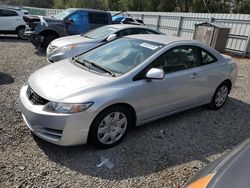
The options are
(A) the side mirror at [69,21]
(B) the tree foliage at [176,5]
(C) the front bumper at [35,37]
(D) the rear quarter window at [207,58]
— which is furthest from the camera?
(B) the tree foliage at [176,5]

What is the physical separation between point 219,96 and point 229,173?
3453mm

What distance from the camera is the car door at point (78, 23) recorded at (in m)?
10.5

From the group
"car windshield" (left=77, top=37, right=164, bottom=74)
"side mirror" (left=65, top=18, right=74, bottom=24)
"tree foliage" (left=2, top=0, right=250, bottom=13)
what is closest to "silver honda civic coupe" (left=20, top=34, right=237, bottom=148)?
"car windshield" (left=77, top=37, right=164, bottom=74)

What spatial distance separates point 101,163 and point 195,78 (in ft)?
7.14

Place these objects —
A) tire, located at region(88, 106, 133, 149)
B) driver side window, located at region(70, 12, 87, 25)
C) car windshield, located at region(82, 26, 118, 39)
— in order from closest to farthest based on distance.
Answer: tire, located at region(88, 106, 133, 149) → car windshield, located at region(82, 26, 118, 39) → driver side window, located at region(70, 12, 87, 25)

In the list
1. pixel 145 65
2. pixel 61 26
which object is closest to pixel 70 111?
pixel 145 65

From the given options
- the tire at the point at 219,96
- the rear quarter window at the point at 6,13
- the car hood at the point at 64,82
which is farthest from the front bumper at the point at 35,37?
the tire at the point at 219,96

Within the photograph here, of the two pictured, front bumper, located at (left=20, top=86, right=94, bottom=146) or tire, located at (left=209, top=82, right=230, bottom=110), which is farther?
tire, located at (left=209, top=82, right=230, bottom=110)

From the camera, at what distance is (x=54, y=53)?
706 cm

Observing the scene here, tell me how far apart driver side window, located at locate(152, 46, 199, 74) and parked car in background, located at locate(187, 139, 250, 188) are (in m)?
1.95

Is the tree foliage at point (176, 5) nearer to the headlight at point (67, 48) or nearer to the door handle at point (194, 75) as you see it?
the headlight at point (67, 48)

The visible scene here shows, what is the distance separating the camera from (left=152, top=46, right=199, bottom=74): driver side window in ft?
12.5

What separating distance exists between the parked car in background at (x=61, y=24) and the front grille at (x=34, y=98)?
6765mm

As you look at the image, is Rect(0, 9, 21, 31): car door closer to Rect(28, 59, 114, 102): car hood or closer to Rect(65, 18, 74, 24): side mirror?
Rect(65, 18, 74, 24): side mirror
